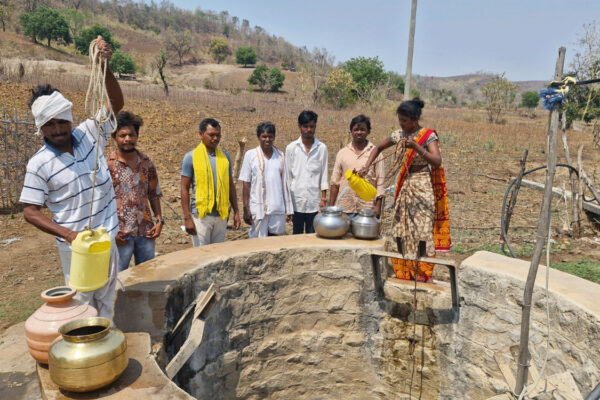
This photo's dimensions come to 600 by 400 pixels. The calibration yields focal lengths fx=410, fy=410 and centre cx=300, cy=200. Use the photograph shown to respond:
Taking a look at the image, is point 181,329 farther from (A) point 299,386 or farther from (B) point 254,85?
(B) point 254,85

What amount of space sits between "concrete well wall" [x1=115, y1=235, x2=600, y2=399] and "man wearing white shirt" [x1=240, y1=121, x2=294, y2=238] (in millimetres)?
315

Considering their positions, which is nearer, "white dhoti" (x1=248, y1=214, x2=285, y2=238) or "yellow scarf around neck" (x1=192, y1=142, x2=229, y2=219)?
"yellow scarf around neck" (x1=192, y1=142, x2=229, y2=219)

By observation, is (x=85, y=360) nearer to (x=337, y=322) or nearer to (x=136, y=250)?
(x=136, y=250)

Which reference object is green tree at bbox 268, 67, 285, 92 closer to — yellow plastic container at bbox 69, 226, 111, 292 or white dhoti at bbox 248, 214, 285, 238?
white dhoti at bbox 248, 214, 285, 238

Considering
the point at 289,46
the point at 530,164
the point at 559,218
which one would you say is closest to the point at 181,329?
the point at 559,218

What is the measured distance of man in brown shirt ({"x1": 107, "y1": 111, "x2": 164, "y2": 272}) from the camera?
2703 millimetres

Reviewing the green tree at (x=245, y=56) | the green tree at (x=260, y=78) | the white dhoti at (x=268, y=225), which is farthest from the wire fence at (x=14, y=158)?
the green tree at (x=245, y=56)

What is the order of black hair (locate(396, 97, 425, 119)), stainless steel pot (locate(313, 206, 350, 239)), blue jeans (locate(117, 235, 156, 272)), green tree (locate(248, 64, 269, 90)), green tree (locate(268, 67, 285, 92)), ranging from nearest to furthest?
blue jeans (locate(117, 235, 156, 272)) < black hair (locate(396, 97, 425, 119)) < stainless steel pot (locate(313, 206, 350, 239)) < green tree (locate(268, 67, 285, 92)) < green tree (locate(248, 64, 269, 90))

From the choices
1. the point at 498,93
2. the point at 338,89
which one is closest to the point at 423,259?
the point at 498,93

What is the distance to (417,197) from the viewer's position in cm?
312

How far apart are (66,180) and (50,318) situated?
0.66 meters

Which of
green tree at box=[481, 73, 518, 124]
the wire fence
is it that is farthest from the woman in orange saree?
green tree at box=[481, 73, 518, 124]

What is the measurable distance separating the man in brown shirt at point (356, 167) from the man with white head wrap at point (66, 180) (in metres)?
2.00

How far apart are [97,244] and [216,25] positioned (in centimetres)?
7370
